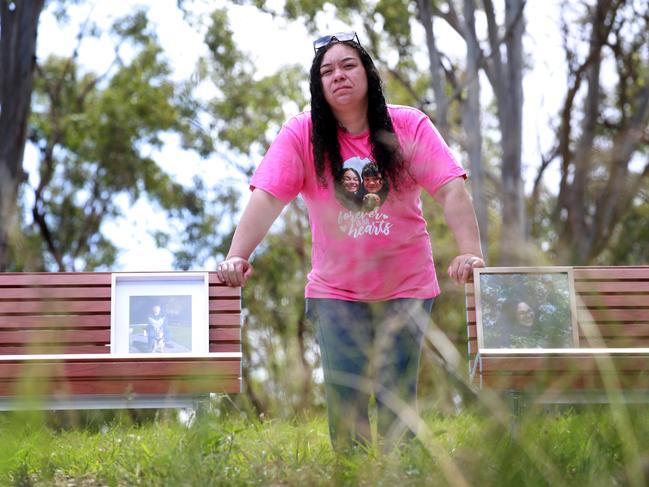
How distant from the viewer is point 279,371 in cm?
234

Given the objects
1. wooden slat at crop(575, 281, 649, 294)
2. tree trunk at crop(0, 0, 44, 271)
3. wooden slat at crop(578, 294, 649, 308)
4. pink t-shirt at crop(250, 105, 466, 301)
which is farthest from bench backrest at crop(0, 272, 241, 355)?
tree trunk at crop(0, 0, 44, 271)

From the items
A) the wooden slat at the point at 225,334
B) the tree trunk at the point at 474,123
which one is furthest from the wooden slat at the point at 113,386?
the tree trunk at the point at 474,123

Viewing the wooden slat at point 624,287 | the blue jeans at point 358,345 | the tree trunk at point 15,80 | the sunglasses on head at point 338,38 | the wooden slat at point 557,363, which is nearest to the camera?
the wooden slat at point 557,363

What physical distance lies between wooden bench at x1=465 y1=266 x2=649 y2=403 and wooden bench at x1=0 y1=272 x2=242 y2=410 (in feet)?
3.06

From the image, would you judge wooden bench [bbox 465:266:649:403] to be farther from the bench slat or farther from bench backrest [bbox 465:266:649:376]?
the bench slat

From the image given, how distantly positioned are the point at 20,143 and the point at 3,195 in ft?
2.76

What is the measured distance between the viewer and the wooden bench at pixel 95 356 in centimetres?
396

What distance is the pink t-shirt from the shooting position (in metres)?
3.79

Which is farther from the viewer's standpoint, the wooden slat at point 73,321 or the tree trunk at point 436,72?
the tree trunk at point 436,72

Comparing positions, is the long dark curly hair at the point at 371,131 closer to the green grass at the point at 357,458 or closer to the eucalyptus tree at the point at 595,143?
the green grass at the point at 357,458

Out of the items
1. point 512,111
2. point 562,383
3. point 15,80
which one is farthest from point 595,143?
point 562,383

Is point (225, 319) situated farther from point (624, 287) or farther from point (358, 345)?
point (624, 287)

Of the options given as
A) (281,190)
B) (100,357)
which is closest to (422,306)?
(281,190)

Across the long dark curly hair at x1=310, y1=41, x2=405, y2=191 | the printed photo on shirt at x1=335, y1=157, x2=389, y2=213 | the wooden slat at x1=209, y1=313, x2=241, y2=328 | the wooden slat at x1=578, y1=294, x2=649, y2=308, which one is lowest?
the wooden slat at x1=209, y1=313, x2=241, y2=328
